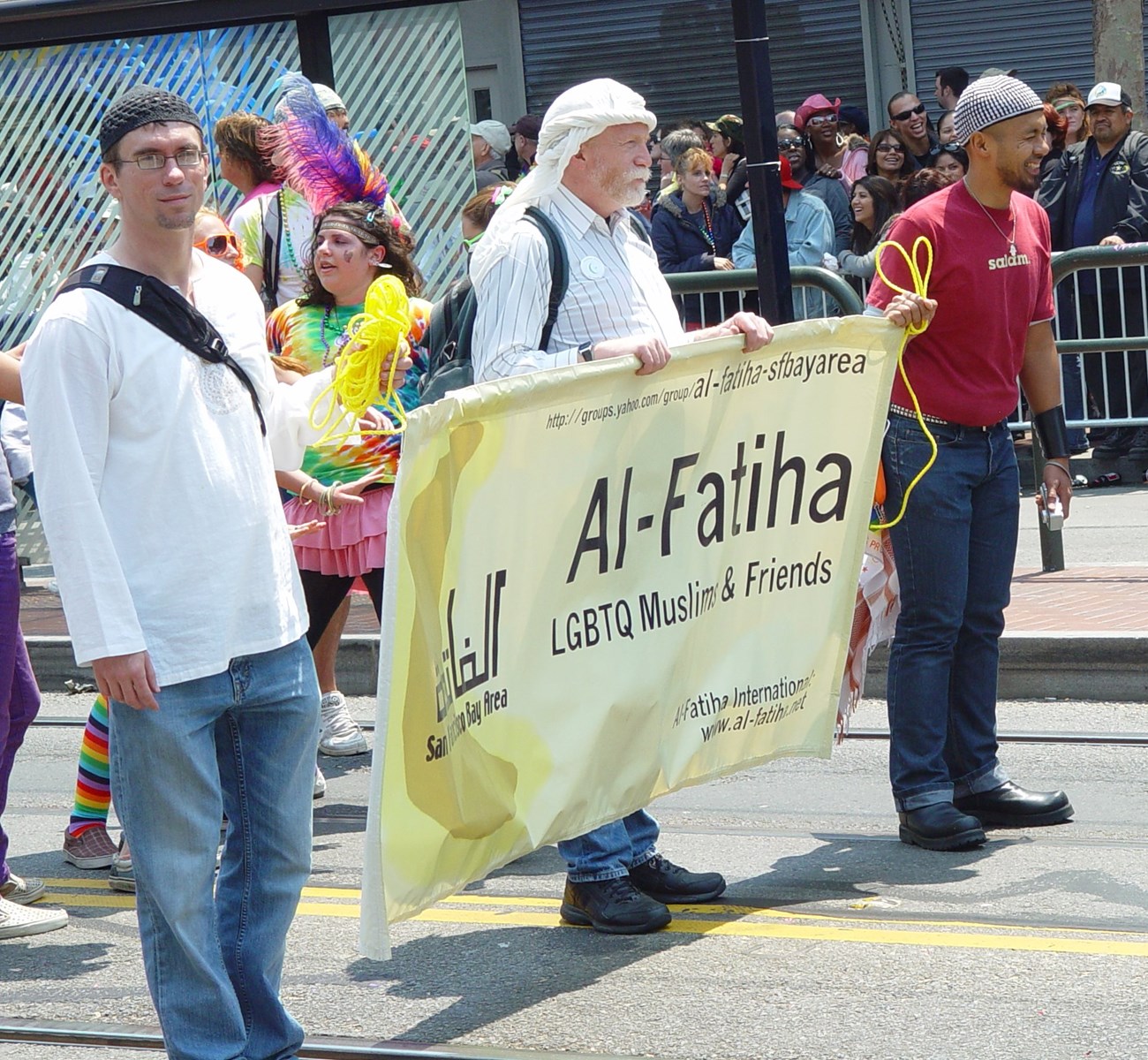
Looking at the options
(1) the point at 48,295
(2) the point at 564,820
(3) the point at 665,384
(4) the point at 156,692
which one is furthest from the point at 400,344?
(1) the point at 48,295

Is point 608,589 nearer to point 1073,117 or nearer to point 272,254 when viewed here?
point 272,254

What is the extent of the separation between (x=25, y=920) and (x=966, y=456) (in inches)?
116

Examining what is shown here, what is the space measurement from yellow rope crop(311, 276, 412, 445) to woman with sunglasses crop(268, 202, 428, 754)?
54cm

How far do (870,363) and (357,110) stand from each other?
5.57m

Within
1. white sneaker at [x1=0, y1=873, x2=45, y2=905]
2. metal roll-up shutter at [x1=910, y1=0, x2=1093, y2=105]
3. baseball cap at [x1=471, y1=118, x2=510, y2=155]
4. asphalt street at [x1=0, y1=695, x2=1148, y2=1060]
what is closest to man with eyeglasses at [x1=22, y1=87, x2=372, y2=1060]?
asphalt street at [x1=0, y1=695, x2=1148, y2=1060]

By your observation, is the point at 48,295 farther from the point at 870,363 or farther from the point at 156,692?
the point at 156,692

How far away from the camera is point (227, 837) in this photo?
3.61 metres

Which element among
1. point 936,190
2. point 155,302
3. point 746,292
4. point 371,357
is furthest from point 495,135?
point 155,302

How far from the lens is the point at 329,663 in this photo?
6699 mm

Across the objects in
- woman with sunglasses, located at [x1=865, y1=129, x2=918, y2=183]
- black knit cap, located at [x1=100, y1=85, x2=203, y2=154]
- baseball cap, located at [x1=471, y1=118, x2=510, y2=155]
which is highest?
baseball cap, located at [x1=471, y1=118, x2=510, y2=155]

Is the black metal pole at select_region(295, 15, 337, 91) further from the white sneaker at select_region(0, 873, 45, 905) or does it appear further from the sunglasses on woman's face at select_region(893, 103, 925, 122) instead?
the white sneaker at select_region(0, 873, 45, 905)

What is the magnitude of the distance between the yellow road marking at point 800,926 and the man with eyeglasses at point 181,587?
137cm

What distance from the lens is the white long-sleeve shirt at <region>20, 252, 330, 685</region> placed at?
131 inches

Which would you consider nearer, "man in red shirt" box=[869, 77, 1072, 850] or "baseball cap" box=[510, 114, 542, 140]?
"man in red shirt" box=[869, 77, 1072, 850]
